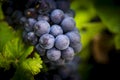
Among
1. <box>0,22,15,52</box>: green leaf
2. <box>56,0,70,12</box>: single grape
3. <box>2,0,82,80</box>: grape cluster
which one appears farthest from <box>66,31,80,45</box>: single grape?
<box>0,22,15,52</box>: green leaf

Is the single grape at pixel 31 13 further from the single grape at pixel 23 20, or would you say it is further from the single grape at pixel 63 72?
A: the single grape at pixel 63 72

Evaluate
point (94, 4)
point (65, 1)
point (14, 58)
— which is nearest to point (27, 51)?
point (14, 58)

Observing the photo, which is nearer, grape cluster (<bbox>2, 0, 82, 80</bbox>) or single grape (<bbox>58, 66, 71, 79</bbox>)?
grape cluster (<bbox>2, 0, 82, 80</bbox>)

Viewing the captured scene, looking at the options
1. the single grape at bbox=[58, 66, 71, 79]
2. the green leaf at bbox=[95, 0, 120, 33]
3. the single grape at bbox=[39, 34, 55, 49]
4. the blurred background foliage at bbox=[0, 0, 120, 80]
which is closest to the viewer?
the single grape at bbox=[39, 34, 55, 49]

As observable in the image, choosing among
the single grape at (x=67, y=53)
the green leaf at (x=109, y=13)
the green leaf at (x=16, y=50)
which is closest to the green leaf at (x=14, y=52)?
the green leaf at (x=16, y=50)

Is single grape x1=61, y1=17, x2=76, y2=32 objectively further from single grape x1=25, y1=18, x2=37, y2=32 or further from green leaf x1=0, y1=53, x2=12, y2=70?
green leaf x1=0, y1=53, x2=12, y2=70

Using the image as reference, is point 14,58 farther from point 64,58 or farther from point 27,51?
point 64,58
